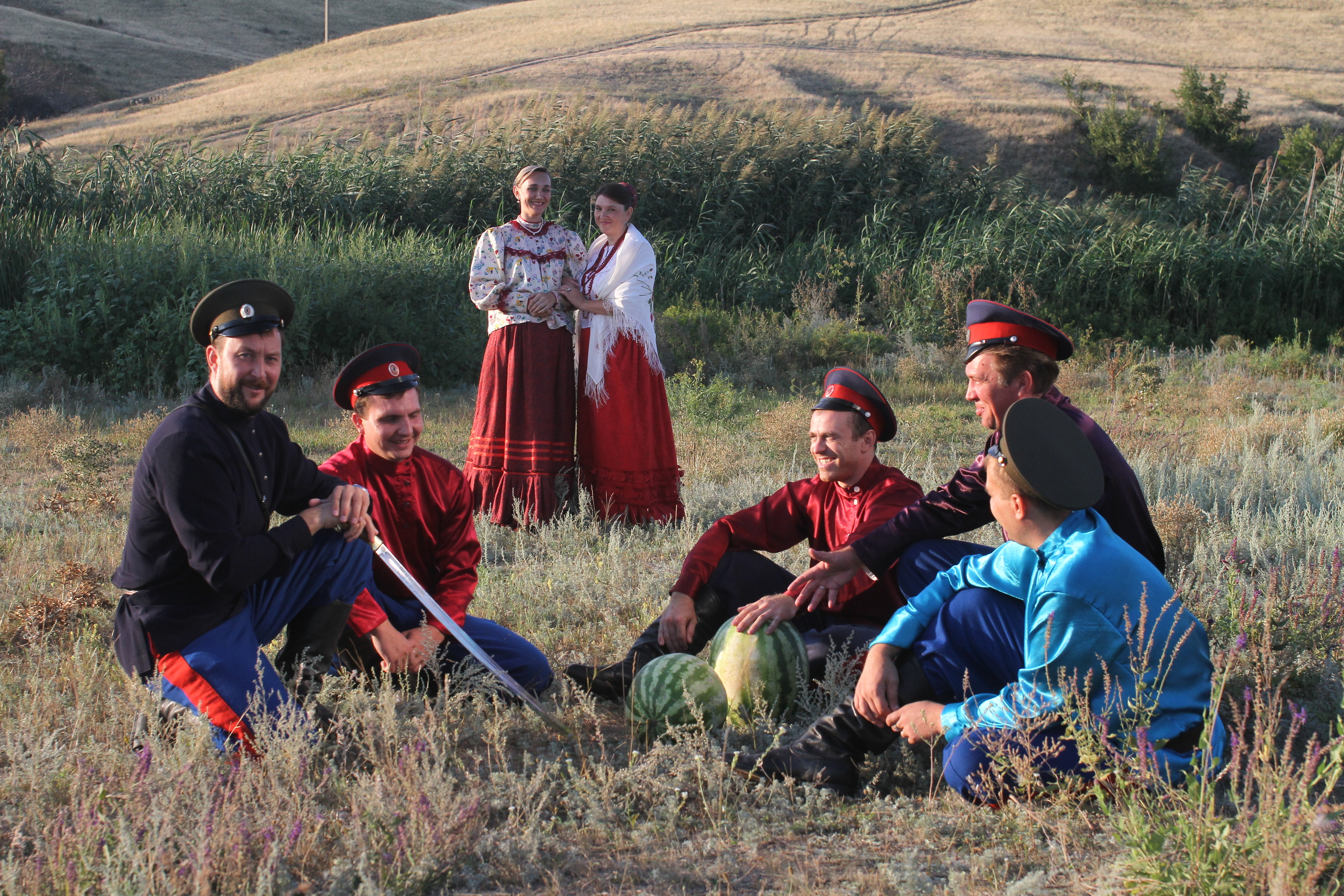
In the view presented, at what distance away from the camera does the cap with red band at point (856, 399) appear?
4.01m

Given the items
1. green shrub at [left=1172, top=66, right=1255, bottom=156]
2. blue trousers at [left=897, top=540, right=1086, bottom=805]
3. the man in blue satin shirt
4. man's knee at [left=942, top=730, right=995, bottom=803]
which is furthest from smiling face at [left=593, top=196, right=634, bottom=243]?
green shrub at [left=1172, top=66, right=1255, bottom=156]

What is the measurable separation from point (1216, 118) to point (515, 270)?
24.8 m

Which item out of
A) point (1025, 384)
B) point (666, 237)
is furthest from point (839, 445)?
point (666, 237)

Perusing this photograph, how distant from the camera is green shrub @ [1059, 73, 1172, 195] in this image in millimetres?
22969

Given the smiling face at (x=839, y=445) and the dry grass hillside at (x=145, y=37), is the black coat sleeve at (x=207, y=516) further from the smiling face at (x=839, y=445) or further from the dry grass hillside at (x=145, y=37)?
the dry grass hillside at (x=145, y=37)

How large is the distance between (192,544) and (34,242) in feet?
35.3

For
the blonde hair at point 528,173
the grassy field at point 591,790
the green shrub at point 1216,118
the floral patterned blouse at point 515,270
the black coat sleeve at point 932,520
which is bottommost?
the grassy field at point 591,790

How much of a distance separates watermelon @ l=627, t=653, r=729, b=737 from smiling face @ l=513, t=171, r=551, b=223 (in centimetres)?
371

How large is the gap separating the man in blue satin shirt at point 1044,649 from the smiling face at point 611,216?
390 cm

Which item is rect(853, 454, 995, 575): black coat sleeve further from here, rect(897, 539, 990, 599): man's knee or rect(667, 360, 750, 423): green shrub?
rect(667, 360, 750, 423): green shrub

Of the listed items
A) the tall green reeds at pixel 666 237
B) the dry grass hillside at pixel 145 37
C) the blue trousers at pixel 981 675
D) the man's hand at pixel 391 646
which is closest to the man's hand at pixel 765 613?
the blue trousers at pixel 981 675

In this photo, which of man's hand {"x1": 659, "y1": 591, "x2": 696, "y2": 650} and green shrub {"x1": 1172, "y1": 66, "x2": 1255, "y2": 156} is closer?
man's hand {"x1": 659, "y1": 591, "x2": 696, "y2": 650}

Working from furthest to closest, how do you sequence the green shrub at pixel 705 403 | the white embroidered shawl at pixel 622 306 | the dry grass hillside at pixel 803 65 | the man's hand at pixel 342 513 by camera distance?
the dry grass hillside at pixel 803 65
the green shrub at pixel 705 403
the white embroidered shawl at pixel 622 306
the man's hand at pixel 342 513

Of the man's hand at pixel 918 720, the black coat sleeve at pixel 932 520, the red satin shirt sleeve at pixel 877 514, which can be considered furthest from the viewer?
the red satin shirt sleeve at pixel 877 514
